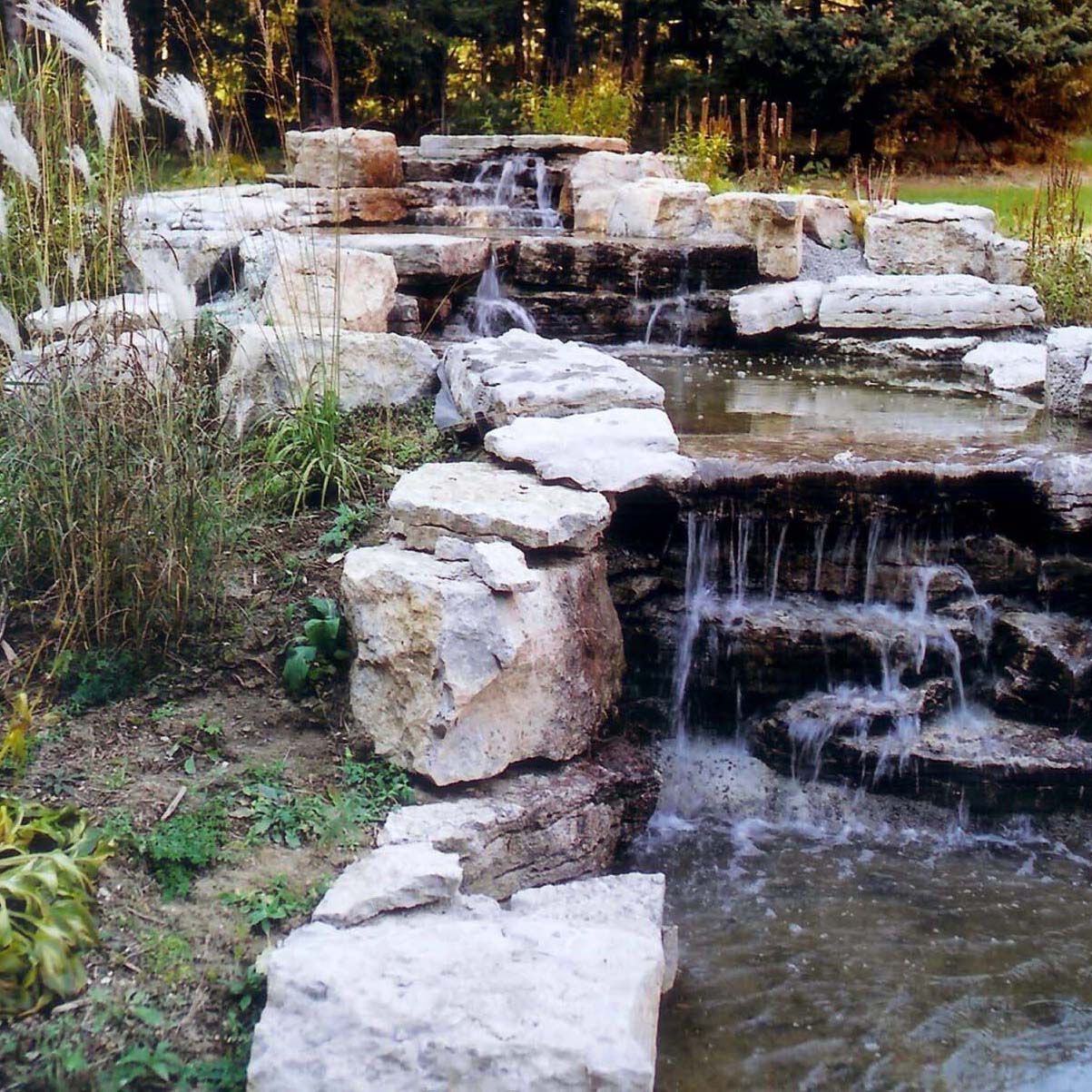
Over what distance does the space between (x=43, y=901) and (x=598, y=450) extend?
219 cm

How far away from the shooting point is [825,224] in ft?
28.8

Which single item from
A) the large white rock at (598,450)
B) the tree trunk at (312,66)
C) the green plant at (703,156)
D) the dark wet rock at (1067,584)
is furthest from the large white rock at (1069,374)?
the tree trunk at (312,66)

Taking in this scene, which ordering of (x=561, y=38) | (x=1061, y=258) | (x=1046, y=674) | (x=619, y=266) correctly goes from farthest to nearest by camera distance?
1. (x=561, y=38)
2. (x=1061, y=258)
3. (x=619, y=266)
4. (x=1046, y=674)

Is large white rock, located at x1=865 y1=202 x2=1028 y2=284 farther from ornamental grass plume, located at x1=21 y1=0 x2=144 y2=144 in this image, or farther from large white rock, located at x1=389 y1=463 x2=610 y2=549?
ornamental grass plume, located at x1=21 y1=0 x2=144 y2=144

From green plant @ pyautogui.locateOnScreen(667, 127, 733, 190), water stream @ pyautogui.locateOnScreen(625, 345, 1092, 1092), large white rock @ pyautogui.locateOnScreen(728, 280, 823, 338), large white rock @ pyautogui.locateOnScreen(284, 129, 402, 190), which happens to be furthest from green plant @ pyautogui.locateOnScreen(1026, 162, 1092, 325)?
large white rock @ pyautogui.locateOnScreen(284, 129, 402, 190)

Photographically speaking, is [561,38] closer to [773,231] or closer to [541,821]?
[773,231]

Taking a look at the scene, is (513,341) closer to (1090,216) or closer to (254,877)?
(254,877)

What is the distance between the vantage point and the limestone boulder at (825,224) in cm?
873

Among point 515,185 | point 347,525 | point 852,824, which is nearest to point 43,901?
point 347,525

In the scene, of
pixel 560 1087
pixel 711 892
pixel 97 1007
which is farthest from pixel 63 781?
pixel 711 892

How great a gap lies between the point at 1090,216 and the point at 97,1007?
10.8 meters

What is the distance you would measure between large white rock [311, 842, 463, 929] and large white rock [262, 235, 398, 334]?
258 centimetres

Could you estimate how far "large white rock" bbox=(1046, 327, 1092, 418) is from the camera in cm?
559

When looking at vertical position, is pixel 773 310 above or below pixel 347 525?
above
